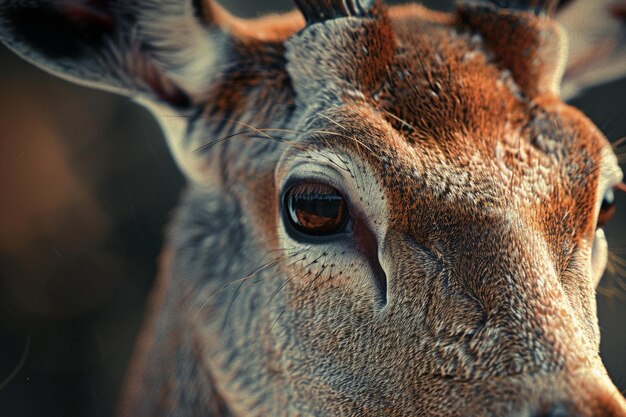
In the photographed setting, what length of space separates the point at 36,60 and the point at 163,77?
0.39 metres

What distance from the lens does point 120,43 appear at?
2193mm

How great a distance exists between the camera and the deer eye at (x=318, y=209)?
188 centimetres

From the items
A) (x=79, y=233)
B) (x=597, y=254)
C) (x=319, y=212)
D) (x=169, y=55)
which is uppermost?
(x=169, y=55)

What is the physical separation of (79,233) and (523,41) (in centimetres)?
199

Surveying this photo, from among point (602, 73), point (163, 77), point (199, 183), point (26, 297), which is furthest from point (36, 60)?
point (602, 73)

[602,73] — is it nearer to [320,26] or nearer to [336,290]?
[320,26]

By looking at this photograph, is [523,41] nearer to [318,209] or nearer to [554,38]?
[554,38]

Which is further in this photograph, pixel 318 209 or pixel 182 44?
pixel 182 44

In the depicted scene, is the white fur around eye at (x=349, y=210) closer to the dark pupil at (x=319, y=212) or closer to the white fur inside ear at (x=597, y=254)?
the dark pupil at (x=319, y=212)

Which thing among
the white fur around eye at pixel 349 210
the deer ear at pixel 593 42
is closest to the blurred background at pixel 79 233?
the deer ear at pixel 593 42

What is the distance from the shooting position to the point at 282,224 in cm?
201

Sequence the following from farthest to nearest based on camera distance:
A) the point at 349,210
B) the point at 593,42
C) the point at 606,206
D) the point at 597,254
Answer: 1. the point at 593,42
2. the point at 597,254
3. the point at 606,206
4. the point at 349,210

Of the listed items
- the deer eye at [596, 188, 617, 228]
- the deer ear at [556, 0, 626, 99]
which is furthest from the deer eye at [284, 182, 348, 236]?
the deer ear at [556, 0, 626, 99]

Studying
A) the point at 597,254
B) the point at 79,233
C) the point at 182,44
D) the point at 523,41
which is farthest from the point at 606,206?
the point at 79,233
